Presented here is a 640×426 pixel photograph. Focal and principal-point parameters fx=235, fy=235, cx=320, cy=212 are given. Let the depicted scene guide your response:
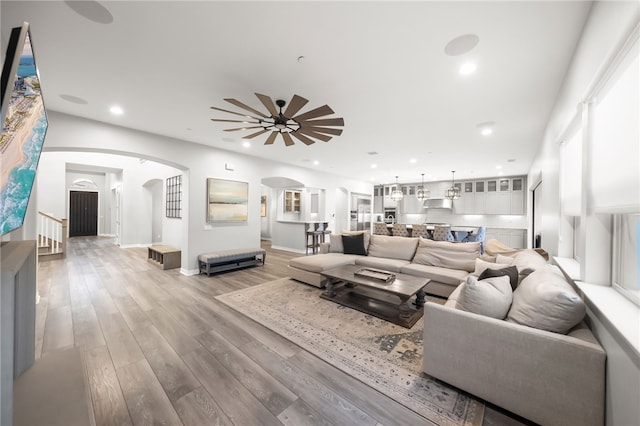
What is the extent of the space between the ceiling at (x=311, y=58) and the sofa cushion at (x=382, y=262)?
7.84ft

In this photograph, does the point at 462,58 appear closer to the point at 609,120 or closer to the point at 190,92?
the point at 609,120

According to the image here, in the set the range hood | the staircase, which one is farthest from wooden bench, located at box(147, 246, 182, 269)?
the range hood

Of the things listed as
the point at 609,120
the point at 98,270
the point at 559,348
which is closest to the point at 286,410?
the point at 559,348

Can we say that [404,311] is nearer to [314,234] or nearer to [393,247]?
[393,247]

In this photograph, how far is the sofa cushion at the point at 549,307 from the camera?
1.47 metres

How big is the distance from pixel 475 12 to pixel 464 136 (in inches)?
123

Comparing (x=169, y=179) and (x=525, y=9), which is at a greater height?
(x=525, y=9)

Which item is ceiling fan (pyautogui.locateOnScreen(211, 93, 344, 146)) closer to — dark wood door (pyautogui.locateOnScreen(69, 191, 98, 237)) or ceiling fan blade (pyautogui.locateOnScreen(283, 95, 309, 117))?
ceiling fan blade (pyautogui.locateOnScreen(283, 95, 309, 117))

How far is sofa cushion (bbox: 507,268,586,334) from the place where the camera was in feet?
4.82

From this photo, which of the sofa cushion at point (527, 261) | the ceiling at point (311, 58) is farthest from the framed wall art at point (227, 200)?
the sofa cushion at point (527, 261)

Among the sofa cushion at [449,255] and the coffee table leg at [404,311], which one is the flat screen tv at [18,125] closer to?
the coffee table leg at [404,311]

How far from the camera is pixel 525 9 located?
5.50 ft

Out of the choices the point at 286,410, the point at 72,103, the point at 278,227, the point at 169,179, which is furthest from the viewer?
the point at 278,227

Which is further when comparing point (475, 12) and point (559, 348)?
point (475, 12)
